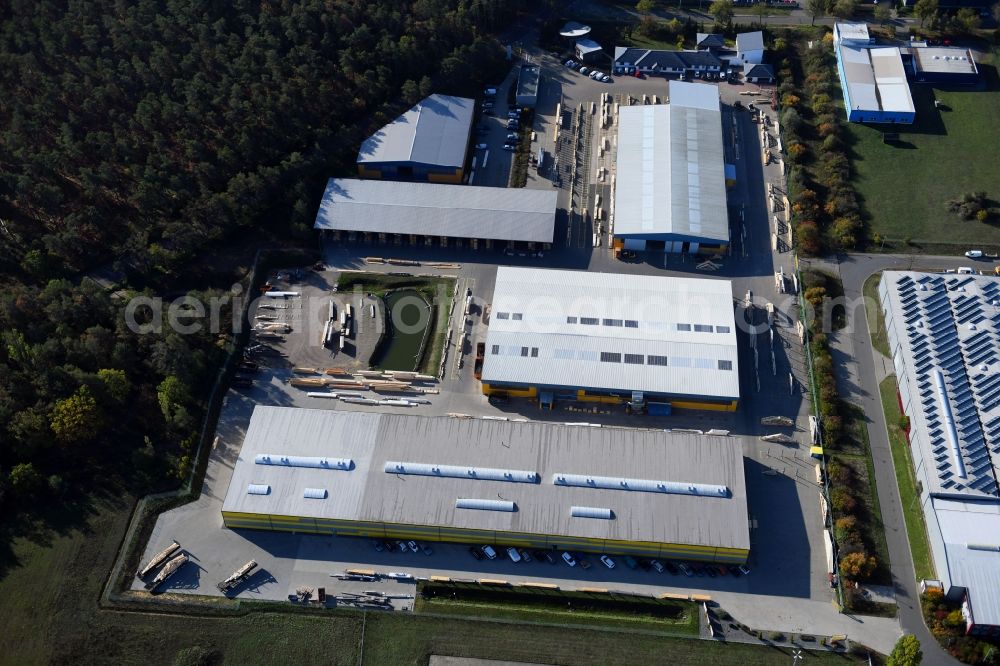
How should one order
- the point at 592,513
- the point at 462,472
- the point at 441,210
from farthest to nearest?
1. the point at 441,210
2. the point at 462,472
3. the point at 592,513

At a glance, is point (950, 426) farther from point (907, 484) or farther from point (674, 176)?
point (674, 176)

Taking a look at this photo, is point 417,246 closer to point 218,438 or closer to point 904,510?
point 218,438

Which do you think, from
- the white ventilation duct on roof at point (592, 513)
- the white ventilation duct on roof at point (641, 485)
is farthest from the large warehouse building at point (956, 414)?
the white ventilation duct on roof at point (592, 513)

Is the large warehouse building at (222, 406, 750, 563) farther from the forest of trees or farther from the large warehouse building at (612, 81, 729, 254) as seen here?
the large warehouse building at (612, 81, 729, 254)

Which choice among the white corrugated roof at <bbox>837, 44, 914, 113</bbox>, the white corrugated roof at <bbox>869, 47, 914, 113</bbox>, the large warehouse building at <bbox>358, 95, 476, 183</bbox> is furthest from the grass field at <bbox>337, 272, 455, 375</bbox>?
the white corrugated roof at <bbox>869, 47, 914, 113</bbox>

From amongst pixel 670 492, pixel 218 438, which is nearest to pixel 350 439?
Answer: pixel 218 438

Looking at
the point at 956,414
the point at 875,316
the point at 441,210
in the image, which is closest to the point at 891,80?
the point at 875,316

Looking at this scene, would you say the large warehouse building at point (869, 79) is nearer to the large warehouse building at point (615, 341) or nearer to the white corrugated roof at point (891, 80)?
the white corrugated roof at point (891, 80)
